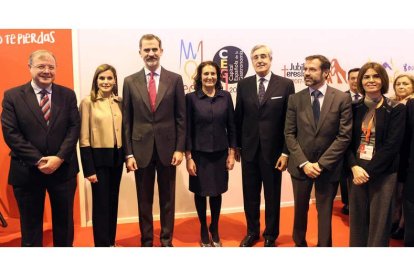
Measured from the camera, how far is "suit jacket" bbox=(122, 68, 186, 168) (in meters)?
3.20

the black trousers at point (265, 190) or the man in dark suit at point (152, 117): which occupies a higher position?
the man in dark suit at point (152, 117)

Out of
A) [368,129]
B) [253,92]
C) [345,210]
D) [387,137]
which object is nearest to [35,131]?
[253,92]

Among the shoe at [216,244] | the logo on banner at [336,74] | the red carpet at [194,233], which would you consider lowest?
the red carpet at [194,233]

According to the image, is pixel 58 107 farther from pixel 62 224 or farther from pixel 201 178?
pixel 201 178

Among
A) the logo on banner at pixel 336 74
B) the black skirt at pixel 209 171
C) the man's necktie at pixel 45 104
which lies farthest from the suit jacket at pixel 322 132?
the logo on banner at pixel 336 74

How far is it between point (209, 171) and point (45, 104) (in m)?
1.37

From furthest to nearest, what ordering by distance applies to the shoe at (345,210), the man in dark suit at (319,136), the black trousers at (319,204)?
the shoe at (345,210) → the black trousers at (319,204) → the man in dark suit at (319,136)

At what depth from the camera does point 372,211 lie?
2.92m

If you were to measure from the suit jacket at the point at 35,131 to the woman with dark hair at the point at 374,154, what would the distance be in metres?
2.07

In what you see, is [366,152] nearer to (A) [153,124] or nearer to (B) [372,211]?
(B) [372,211]

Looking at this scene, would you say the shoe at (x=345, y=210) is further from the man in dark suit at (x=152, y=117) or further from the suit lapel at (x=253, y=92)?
the man in dark suit at (x=152, y=117)

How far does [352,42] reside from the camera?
4871 mm

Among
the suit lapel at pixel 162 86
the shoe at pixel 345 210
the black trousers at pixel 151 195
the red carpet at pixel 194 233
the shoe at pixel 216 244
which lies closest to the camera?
the suit lapel at pixel 162 86

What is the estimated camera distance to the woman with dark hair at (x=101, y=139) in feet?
10.0
